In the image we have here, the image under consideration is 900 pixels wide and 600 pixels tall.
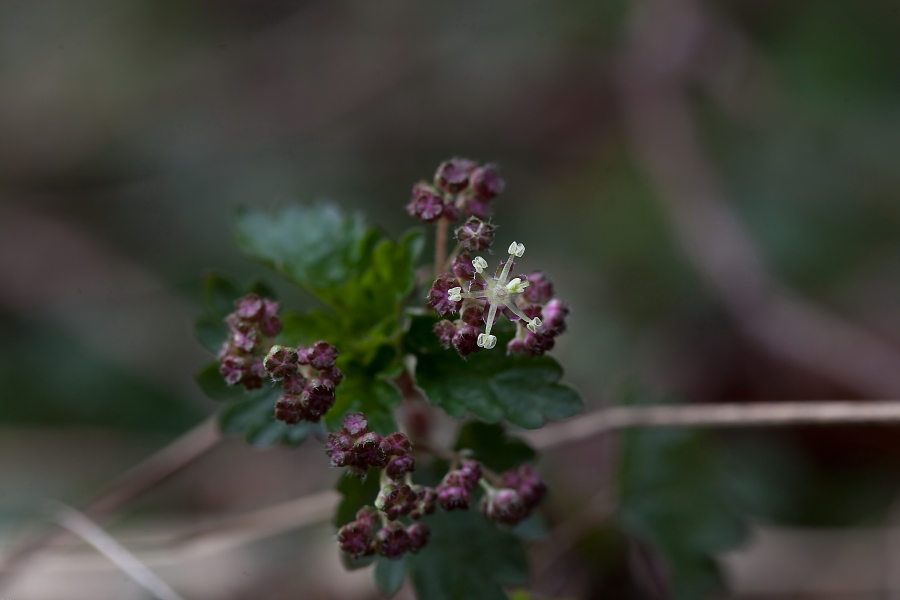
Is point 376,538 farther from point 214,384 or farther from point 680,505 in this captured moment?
point 680,505

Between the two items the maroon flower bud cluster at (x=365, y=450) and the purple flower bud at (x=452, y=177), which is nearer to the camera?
the maroon flower bud cluster at (x=365, y=450)

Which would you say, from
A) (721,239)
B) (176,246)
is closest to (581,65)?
(721,239)

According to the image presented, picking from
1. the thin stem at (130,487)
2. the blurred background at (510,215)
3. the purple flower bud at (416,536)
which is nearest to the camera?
the purple flower bud at (416,536)

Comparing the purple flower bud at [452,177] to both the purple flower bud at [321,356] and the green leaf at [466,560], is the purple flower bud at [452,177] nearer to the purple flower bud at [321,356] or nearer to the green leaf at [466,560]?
the purple flower bud at [321,356]

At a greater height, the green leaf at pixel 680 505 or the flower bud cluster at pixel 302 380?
the flower bud cluster at pixel 302 380

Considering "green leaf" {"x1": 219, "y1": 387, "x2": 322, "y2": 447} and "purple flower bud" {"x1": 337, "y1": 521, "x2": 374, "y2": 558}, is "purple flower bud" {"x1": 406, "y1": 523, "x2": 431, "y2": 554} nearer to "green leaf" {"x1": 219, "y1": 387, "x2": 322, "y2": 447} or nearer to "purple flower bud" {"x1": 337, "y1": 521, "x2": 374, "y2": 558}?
"purple flower bud" {"x1": 337, "y1": 521, "x2": 374, "y2": 558}

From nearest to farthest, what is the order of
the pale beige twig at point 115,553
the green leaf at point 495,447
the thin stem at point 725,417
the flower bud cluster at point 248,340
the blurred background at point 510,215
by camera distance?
the flower bud cluster at point 248,340 < the green leaf at point 495,447 < the thin stem at point 725,417 < the pale beige twig at point 115,553 < the blurred background at point 510,215

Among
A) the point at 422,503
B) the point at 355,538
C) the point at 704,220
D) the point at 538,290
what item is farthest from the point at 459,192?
the point at 704,220

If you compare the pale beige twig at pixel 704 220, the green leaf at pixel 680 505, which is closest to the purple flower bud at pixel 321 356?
the green leaf at pixel 680 505

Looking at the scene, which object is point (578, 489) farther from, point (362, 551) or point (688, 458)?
point (362, 551)
